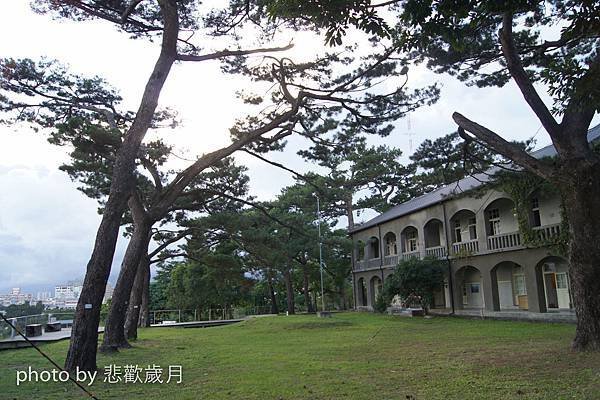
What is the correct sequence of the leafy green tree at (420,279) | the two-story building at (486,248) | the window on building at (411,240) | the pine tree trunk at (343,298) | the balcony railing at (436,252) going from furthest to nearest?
the pine tree trunk at (343,298), the window on building at (411,240), the balcony railing at (436,252), the leafy green tree at (420,279), the two-story building at (486,248)

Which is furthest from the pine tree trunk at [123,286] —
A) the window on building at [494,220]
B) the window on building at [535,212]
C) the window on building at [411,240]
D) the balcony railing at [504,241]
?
the window on building at [411,240]

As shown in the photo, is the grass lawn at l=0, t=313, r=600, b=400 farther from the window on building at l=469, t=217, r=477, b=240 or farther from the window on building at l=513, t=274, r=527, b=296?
the window on building at l=469, t=217, r=477, b=240

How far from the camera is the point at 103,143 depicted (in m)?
13.7

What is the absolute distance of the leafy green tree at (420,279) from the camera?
23875mm

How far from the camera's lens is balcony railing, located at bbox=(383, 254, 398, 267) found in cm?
3048

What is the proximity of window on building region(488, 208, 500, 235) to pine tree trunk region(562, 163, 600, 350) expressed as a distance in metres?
14.1

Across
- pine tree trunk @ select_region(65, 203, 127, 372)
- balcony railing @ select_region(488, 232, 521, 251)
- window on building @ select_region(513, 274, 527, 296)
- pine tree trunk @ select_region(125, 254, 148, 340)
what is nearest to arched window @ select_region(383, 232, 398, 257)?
window on building @ select_region(513, 274, 527, 296)

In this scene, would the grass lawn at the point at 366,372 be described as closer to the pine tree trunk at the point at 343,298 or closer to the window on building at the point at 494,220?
the window on building at the point at 494,220

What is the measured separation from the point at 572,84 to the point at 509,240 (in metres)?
17.4

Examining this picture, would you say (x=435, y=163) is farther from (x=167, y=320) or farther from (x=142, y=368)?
(x=167, y=320)

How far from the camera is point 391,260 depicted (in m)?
31.1

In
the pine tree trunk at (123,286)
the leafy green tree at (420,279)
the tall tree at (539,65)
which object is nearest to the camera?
the tall tree at (539,65)

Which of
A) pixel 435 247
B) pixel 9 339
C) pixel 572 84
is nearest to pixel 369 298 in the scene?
pixel 435 247

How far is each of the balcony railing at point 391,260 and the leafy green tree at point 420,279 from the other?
5.53 metres
